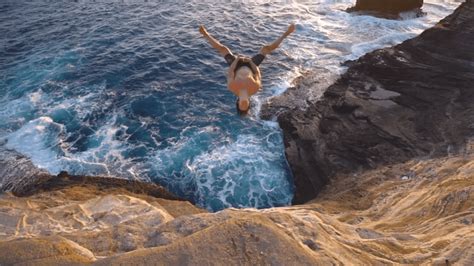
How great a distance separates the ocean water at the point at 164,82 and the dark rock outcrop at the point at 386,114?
39.8 inches

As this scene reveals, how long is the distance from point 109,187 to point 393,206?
7824mm

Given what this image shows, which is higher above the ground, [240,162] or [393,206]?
[393,206]

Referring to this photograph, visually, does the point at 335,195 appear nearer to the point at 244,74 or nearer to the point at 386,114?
the point at 386,114

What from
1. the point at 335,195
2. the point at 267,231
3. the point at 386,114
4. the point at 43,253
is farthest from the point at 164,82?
the point at 267,231

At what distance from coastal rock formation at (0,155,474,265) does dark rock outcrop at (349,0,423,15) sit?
581 inches

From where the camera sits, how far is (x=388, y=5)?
21.9 m

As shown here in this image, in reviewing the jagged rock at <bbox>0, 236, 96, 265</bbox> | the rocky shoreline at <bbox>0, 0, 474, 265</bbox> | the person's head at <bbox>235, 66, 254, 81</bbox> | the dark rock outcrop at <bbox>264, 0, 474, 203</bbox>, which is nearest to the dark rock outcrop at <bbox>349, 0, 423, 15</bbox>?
the rocky shoreline at <bbox>0, 0, 474, 265</bbox>

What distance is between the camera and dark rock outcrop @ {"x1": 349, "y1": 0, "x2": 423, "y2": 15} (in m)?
21.6

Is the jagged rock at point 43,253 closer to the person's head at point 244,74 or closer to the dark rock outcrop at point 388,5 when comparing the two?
the person's head at point 244,74

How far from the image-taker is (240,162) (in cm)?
1249

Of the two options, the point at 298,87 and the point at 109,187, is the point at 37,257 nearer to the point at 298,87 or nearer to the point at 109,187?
the point at 109,187

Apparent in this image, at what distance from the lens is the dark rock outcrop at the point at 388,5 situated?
851 inches

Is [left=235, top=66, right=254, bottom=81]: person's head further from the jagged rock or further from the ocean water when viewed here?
the ocean water

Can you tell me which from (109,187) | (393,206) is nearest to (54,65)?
(109,187)
